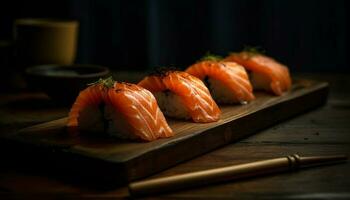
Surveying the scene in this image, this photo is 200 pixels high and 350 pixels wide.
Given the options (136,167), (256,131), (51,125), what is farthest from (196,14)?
(136,167)

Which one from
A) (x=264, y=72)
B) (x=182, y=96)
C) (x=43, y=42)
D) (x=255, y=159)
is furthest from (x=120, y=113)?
(x=43, y=42)

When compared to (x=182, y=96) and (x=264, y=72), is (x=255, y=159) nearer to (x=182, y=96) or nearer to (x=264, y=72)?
(x=182, y=96)

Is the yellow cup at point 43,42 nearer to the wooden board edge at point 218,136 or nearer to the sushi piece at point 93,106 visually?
the sushi piece at point 93,106

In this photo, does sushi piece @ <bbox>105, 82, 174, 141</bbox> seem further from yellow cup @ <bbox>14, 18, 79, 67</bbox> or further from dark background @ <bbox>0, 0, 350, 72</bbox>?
dark background @ <bbox>0, 0, 350, 72</bbox>

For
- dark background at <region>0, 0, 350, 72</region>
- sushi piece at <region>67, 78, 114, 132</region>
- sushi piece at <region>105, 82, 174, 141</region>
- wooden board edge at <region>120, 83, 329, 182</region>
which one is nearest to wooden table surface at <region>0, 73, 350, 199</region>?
wooden board edge at <region>120, 83, 329, 182</region>

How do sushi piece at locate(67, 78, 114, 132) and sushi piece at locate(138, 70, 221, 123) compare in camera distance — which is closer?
sushi piece at locate(67, 78, 114, 132)

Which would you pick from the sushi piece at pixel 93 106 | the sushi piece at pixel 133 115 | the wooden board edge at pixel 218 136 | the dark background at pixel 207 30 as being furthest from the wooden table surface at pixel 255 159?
the dark background at pixel 207 30
